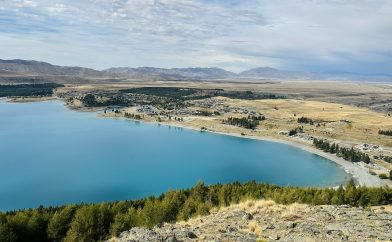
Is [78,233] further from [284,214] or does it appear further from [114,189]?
[114,189]

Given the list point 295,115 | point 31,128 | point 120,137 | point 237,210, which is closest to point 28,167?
point 120,137

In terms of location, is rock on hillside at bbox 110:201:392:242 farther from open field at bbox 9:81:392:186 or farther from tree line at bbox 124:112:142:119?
tree line at bbox 124:112:142:119

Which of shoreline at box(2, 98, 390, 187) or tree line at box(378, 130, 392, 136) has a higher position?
tree line at box(378, 130, 392, 136)

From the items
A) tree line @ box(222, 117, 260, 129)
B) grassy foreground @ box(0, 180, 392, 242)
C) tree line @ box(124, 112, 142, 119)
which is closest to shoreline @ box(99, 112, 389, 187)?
tree line @ box(222, 117, 260, 129)

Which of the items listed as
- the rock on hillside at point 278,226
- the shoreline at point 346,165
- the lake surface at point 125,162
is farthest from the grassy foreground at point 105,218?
the lake surface at point 125,162

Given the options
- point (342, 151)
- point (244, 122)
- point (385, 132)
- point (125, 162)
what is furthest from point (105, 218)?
point (244, 122)
